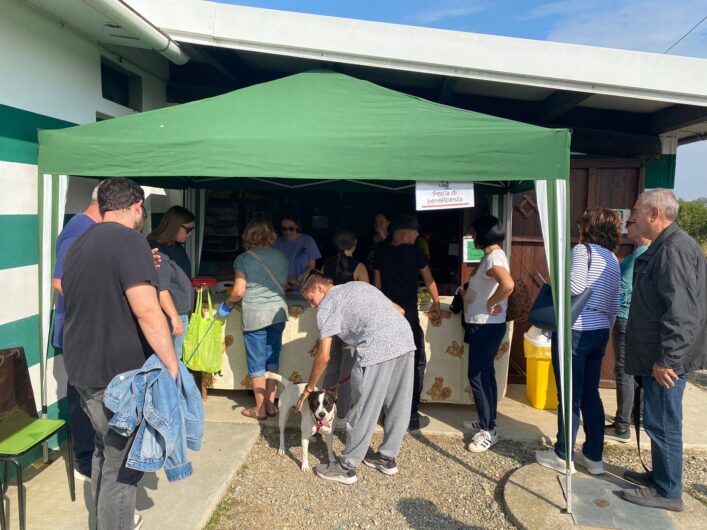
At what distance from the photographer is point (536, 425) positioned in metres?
4.15

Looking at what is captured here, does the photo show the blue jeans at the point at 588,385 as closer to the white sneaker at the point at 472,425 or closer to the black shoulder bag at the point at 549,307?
the black shoulder bag at the point at 549,307

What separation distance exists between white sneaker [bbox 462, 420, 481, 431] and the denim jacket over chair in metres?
2.47

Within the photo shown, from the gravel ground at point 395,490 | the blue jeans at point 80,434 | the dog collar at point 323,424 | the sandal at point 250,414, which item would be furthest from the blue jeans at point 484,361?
the blue jeans at point 80,434

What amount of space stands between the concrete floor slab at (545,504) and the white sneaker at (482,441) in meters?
0.41

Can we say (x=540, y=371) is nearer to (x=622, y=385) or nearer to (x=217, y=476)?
(x=622, y=385)

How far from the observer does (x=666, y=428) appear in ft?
9.20

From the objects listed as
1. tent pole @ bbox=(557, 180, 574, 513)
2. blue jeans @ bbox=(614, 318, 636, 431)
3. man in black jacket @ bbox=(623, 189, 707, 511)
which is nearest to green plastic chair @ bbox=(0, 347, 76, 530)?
tent pole @ bbox=(557, 180, 574, 513)

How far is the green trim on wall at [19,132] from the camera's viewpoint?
306 centimetres

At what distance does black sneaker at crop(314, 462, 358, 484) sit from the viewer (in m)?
3.26

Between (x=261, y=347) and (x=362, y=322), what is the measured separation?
50.3 inches

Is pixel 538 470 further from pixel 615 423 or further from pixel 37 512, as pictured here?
pixel 37 512

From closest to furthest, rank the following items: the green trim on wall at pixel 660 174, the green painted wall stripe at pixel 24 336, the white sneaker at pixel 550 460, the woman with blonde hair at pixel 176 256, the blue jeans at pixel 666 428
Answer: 1. the blue jeans at pixel 666 428
2. the green painted wall stripe at pixel 24 336
3. the white sneaker at pixel 550 460
4. the woman with blonde hair at pixel 176 256
5. the green trim on wall at pixel 660 174

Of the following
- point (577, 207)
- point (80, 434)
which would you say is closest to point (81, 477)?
point (80, 434)

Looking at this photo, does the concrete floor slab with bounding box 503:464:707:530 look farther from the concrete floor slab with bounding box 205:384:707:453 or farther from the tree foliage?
the tree foliage
